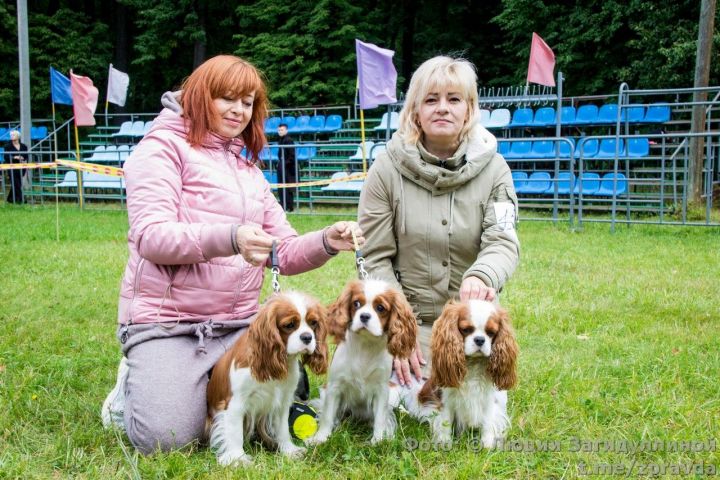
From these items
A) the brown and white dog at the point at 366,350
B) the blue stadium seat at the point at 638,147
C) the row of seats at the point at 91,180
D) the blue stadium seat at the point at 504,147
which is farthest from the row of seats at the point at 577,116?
the brown and white dog at the point at 366,350

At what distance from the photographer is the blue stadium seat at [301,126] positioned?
72.3ft

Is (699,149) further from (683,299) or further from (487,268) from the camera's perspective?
(487,268)

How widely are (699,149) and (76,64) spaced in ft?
78.8

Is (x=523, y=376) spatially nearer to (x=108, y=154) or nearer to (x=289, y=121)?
(x=289, y=121)

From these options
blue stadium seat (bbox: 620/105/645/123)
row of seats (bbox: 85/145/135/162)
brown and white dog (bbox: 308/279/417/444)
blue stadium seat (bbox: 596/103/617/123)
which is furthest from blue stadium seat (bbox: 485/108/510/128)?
brown and white dog (bbox: 308/279/417/444)

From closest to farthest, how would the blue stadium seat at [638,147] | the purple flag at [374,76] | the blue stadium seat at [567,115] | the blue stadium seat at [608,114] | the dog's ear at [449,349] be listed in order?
the dog's ear at [449,349]
the purple flag at [374,76]
the blue stadium seat at [638,147]
the blue stadium seat at [608,114]
the blue stadium seat at [567,115]

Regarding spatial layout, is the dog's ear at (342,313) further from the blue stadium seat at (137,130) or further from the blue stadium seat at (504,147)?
the blue stadium seat at (137,130)

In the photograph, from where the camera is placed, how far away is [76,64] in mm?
29047

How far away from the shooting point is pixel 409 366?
12.3 feet

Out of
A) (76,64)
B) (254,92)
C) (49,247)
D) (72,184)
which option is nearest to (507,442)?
(254,92)

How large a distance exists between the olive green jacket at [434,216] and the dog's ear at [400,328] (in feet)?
1.78

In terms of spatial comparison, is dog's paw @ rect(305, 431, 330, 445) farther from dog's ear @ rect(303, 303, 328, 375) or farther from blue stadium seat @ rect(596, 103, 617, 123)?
blue stadium seat @ rect(596, 103, 617, 123)

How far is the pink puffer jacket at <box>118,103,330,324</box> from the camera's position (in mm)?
3178

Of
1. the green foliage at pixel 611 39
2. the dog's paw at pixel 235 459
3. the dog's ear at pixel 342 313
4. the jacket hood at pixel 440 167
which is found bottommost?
the dog's paw at pixel 235 459
